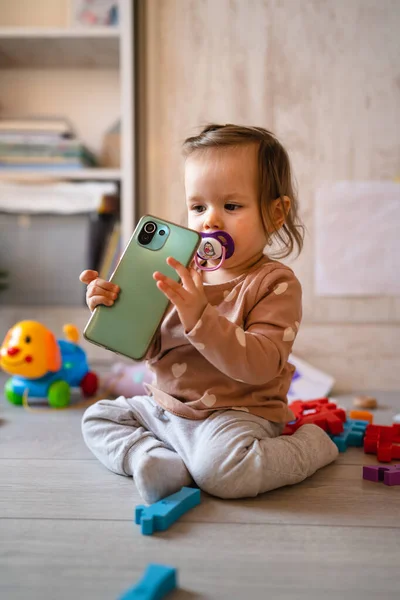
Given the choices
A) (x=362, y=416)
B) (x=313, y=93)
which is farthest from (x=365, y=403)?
(x=313, y=93)

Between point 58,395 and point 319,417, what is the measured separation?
1.85 feet

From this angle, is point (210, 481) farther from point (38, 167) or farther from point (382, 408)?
point (38, 167)

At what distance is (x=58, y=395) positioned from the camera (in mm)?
1328

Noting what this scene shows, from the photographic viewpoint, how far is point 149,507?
A: 73 cm

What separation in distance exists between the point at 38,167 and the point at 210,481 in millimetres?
1198

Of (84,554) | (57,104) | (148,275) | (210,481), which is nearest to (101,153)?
(57,104)

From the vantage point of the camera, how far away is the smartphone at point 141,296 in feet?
2.82

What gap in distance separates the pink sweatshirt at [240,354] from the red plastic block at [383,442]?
0.48 feet

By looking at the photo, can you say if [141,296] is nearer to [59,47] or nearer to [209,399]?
[209,399]

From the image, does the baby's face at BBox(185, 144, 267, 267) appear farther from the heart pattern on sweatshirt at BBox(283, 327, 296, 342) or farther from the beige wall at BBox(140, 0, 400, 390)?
the beige wall at BBox(140, 0, 400, 390)

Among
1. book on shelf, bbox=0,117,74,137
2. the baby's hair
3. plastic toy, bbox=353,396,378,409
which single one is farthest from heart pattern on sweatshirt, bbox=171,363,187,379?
book on shelf, bbox=0,117,74,137

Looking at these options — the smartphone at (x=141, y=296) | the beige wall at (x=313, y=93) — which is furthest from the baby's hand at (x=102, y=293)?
the beige wall at (x=313, y=93)

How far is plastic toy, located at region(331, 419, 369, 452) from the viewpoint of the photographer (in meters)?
1.03

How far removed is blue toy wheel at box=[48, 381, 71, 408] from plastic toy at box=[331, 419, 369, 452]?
586 millimetres
